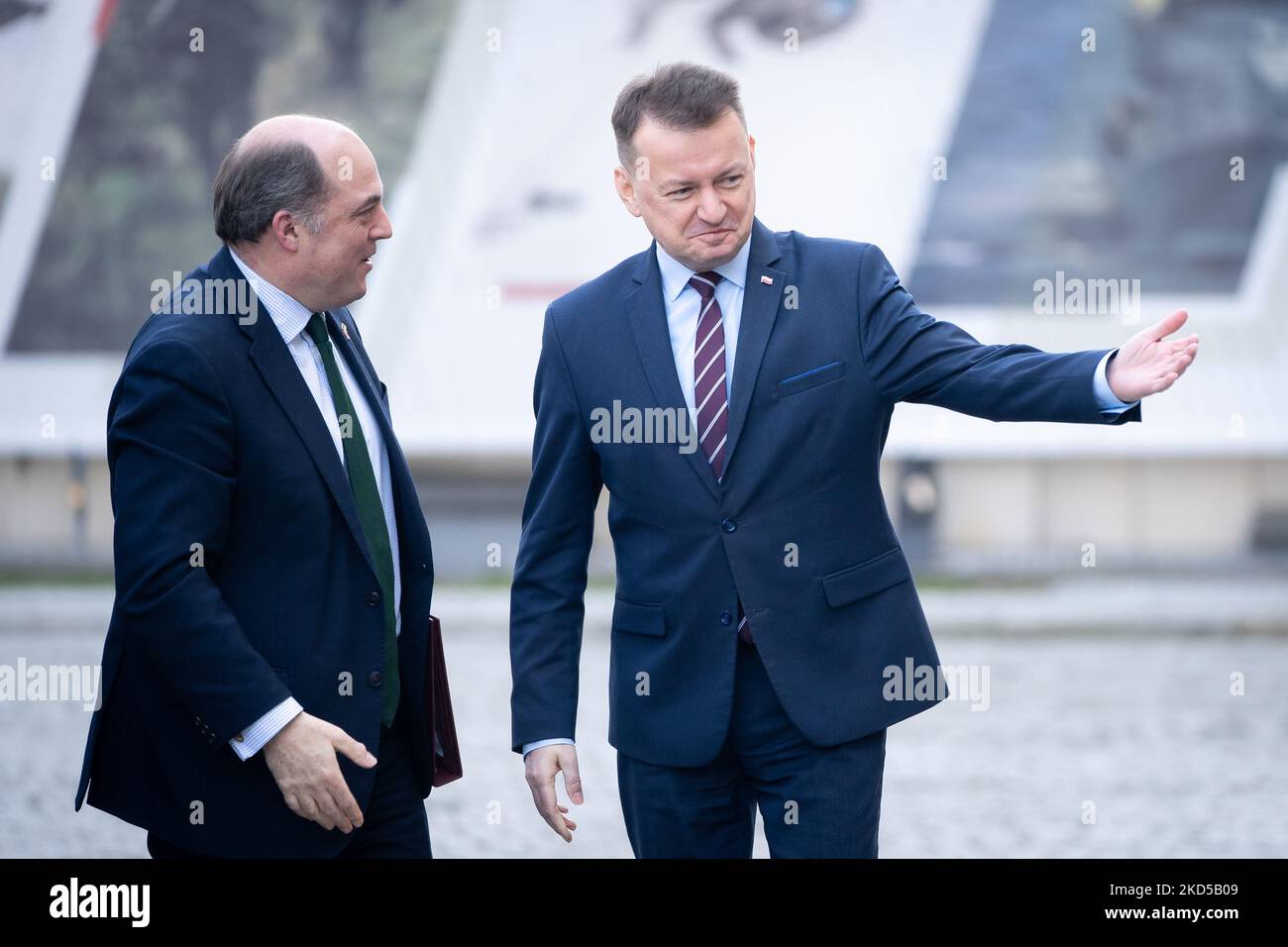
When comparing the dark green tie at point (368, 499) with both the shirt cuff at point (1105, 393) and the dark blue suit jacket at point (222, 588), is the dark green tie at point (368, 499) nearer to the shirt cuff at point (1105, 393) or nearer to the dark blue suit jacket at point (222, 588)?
the dark blue suit jacket at point (222, 588)

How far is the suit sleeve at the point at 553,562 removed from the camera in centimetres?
331

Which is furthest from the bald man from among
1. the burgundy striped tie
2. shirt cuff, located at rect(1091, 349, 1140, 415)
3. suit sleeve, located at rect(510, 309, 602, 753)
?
shirt cuff, located at rect(1091, 349, 1140, 415)

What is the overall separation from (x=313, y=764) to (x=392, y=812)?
489 millimetres

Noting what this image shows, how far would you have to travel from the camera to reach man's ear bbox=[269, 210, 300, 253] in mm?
3119

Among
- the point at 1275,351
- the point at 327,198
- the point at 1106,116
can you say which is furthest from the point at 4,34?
the point at 327,198

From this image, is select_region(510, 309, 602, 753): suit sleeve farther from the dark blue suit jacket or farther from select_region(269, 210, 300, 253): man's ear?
select_region(269, 210, 300, 253): man's ear

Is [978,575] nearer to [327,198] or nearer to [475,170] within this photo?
[475,170]

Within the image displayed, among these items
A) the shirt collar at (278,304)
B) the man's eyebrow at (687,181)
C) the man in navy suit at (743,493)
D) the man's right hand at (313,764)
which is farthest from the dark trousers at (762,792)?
the shirt collar at (278,304)

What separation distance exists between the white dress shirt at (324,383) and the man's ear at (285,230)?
93 mm

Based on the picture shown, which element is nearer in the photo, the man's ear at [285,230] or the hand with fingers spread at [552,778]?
the man's ear at [285,230]

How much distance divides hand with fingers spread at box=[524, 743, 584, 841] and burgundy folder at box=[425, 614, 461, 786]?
18 centimetres

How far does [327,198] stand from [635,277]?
651 millimetres

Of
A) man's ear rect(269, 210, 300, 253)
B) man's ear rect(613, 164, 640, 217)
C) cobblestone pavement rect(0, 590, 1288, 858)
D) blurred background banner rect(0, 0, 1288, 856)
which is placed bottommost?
cobblestone pavement rect(0, 590, 1288, 858)

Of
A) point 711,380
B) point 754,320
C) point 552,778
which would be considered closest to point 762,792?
point 552,778
